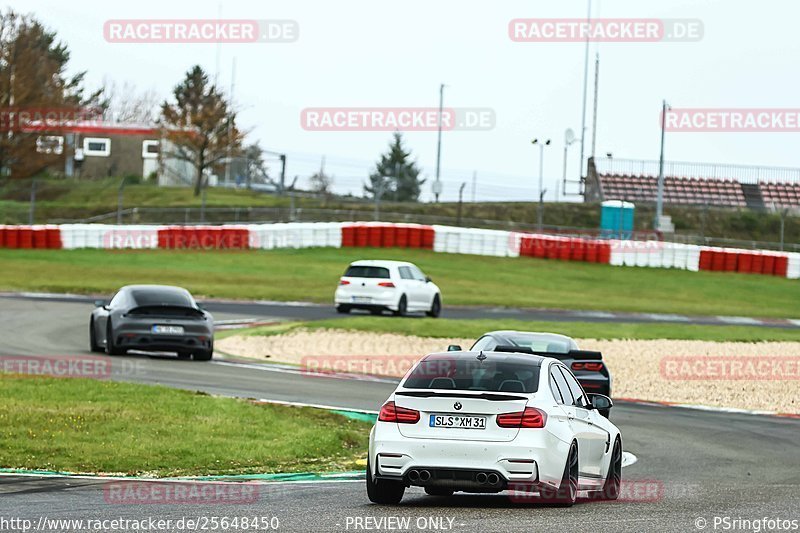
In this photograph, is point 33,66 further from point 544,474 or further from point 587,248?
point 544,474

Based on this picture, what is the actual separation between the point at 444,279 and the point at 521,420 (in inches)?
1396

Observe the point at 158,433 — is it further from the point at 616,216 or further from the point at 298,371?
the point at 616,216

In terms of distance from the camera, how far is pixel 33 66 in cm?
7094

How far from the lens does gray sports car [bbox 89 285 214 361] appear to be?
896 inches

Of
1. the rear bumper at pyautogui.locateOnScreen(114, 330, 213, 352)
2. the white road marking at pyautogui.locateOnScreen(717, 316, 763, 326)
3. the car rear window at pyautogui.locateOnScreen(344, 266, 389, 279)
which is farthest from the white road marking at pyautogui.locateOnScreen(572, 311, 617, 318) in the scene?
the rear bumper at pyautogui.locateOnScreen(114, 330, 213, 352)

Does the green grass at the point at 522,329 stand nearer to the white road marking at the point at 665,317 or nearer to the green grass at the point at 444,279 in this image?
the white road marking at the point at 665,317

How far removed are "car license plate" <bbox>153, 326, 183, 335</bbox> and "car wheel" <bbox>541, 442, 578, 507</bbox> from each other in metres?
13.4

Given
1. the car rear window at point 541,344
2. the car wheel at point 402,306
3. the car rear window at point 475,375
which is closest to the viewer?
the car rear window at point 475,375

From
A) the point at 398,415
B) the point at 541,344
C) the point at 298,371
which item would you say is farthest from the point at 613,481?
the point at 298,371

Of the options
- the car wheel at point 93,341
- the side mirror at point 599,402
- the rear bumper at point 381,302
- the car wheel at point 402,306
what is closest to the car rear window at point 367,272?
the rear bumper at point 381,302

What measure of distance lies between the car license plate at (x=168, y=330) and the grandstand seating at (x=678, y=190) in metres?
45.7

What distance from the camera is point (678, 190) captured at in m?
68.8

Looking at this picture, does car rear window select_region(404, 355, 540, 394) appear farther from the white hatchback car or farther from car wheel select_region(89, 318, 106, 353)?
the white hatchback car

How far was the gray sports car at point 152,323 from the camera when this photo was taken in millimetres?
22750
